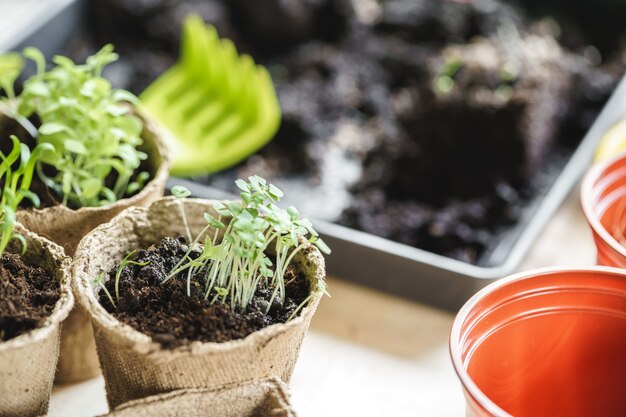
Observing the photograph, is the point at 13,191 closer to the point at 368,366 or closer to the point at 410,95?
the point at 368,366

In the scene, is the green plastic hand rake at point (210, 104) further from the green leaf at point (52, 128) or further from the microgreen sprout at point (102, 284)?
the microgreen sprout at point (102, 284)

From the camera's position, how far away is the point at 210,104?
60.6 inches

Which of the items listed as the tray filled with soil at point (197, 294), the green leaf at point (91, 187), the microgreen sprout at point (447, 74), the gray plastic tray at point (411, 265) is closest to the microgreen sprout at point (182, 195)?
the tray filled with soil at point (197, 294)

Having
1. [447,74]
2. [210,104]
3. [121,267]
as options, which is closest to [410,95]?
[447,74]

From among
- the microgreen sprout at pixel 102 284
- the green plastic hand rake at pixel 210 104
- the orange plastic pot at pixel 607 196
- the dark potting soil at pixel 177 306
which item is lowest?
the green plastic hand rake at pixel 210 104

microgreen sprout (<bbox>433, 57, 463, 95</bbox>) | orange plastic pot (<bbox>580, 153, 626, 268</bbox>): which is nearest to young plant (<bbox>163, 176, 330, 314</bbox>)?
orange plastic pot (<bbox>580, 153, 626, 268</bbox>)

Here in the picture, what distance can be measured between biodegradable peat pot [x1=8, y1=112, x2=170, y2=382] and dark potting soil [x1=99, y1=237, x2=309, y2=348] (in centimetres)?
8

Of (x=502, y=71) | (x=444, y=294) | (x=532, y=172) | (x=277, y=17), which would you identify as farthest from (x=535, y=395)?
(x=277, y=17)

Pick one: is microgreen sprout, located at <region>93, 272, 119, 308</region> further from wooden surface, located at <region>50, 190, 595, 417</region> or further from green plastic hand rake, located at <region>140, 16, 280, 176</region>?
green plastic hand rake, located at <region>140, 16, 280, 176</region>

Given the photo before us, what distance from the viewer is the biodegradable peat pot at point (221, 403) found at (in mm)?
795

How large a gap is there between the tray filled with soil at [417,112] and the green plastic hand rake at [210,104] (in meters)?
0.04

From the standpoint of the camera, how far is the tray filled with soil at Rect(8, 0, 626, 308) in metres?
1.27

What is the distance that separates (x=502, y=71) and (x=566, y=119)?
0.69 feet

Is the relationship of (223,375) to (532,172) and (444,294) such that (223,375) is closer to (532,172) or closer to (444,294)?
(444,294)
